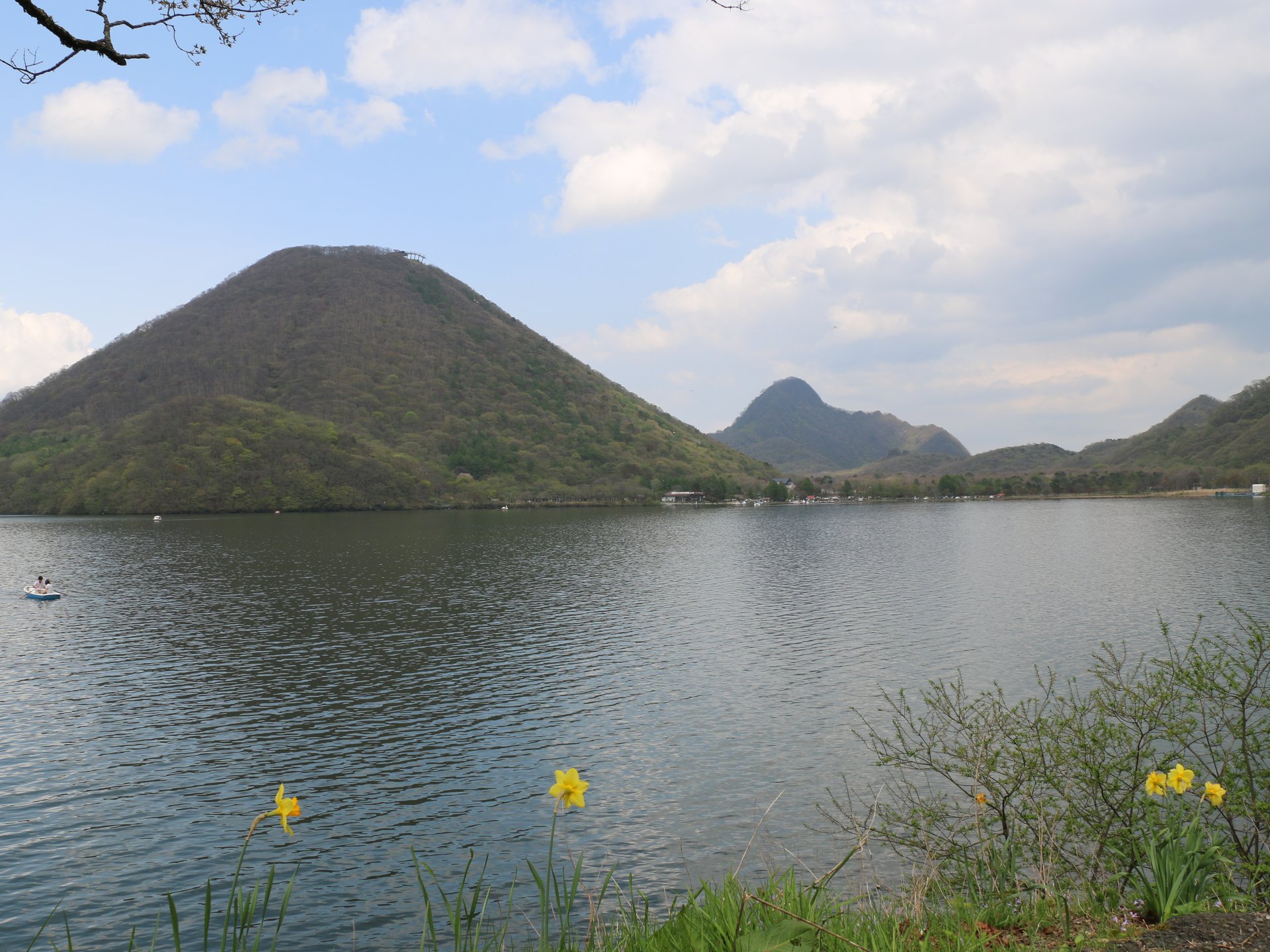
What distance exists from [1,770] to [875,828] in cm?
2485

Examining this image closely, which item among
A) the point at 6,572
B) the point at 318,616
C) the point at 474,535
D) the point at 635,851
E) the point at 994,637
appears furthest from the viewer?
the point at 474,535

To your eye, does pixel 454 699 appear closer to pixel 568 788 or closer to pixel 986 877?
→ pixel 986 877

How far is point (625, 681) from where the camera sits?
3328 centimetres

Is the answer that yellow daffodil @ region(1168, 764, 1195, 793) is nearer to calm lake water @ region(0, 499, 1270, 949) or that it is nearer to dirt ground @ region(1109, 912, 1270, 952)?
dirt ground @ region(1109, 912, 1270, 952)

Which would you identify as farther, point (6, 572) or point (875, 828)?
point (6, 572)

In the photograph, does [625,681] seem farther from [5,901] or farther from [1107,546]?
[1107,546]

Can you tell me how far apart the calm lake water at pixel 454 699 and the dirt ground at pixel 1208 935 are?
4701 mm

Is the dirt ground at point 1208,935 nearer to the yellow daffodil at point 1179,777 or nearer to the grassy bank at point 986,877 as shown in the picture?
the grassy bank at point 986,877

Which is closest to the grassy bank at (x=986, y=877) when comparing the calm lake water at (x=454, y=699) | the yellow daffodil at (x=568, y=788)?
the yellow daffodil at (x=568, y=788)

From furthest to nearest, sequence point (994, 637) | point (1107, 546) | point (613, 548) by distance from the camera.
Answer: point (613, 548)
point (1107, 546)
point (994, 637)

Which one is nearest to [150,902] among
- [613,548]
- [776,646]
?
[776,646]

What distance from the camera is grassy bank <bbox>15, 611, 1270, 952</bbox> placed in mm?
6223

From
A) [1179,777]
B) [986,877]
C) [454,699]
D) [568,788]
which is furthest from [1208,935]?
[454,699]

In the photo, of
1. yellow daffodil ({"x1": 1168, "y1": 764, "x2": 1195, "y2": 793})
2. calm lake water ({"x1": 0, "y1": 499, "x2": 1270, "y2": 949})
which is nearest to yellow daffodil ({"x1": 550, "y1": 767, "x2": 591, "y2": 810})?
calm lake water ({"x1": 0, "y1": 499, "x2": 1270, "y2": 949})
